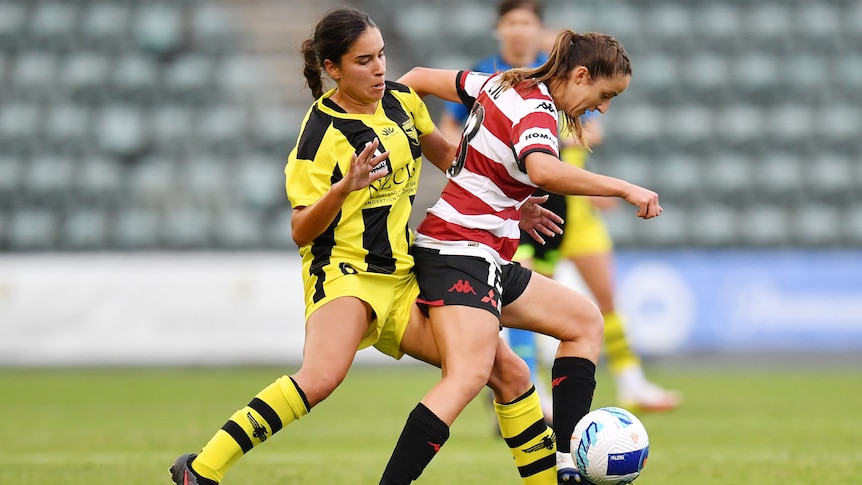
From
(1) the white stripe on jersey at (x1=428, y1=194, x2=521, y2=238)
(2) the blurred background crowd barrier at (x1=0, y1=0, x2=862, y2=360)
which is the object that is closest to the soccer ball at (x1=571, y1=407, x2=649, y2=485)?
(1) the white stripe on jersey at (x1=428, y1=194, x2=521, y2=238)

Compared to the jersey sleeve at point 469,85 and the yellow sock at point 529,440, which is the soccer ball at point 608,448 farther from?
the jersey sleeve at point 469,85

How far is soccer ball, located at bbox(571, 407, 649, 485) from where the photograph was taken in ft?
13.3

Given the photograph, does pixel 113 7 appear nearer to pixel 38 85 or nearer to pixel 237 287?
pixel 38 85

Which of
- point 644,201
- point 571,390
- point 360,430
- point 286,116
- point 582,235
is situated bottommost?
point 360,430

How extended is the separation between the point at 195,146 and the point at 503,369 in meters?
10.3

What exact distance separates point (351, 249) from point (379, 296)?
19 cm

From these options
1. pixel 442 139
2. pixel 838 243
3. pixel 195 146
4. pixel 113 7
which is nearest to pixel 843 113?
pixel 838 243

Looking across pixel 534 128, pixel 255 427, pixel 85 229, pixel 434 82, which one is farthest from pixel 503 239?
pixel 85 229

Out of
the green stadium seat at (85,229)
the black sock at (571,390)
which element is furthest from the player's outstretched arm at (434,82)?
the green stadium seat at (85,229)

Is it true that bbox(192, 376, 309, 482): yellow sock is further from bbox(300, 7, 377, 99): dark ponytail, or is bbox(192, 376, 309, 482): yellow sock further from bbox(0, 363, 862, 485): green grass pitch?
bbox(300, 7, 377, 99): dark ponytail

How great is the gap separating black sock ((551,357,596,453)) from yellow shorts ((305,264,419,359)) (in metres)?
0.60

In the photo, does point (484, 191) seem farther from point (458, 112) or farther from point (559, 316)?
point (458, 112)

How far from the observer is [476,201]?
4.26 meters

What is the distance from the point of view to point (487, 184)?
425 centimetres
